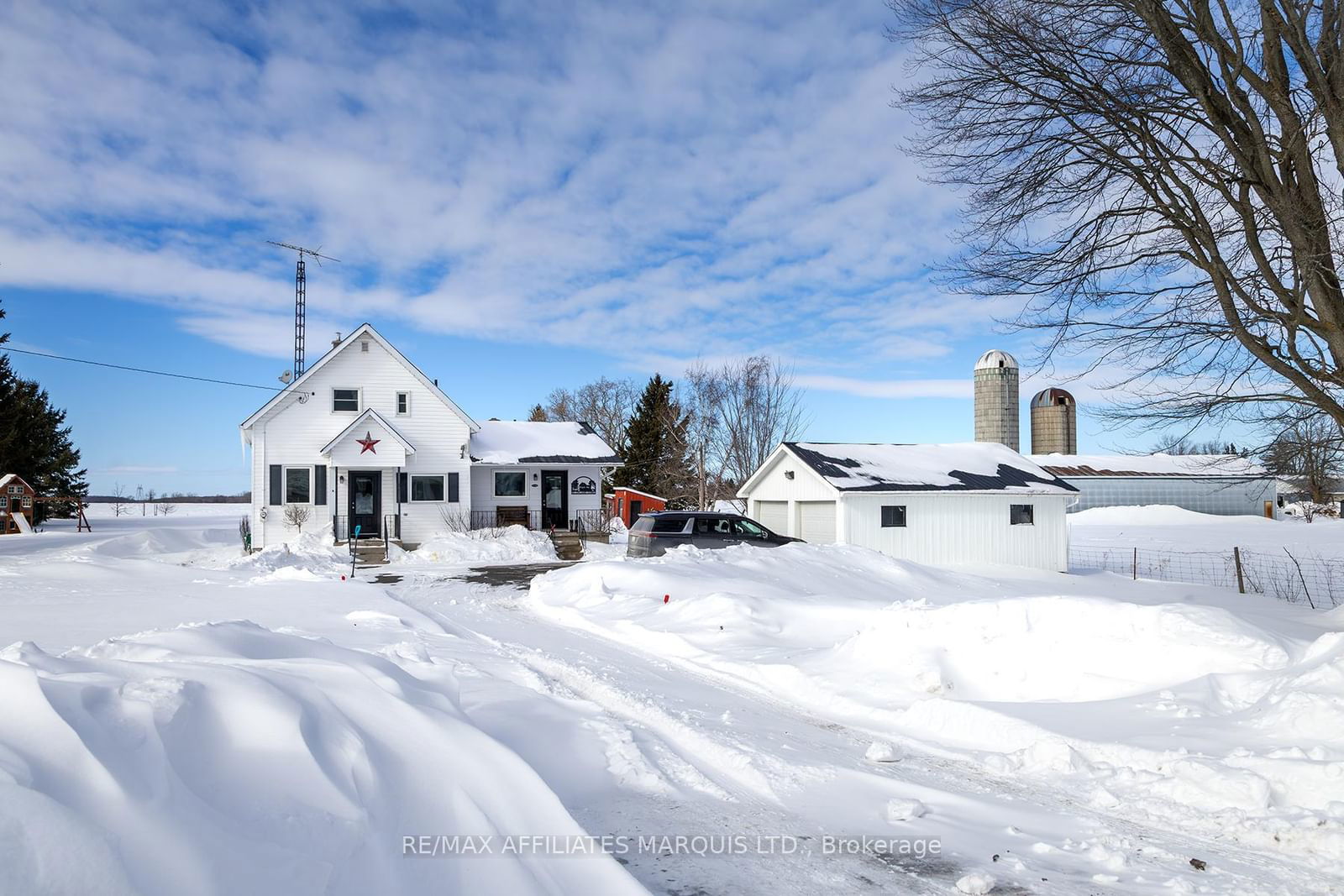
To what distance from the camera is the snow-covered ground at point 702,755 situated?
335cm

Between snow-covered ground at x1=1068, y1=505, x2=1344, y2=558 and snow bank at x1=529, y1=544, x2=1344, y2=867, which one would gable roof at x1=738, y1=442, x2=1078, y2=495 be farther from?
snow bank at x1=529, y1=544, x2=1344, y2=867

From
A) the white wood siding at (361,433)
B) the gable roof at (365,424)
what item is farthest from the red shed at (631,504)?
A: the gable roof at (365,424)

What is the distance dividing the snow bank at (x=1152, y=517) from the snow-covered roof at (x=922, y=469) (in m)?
26.0

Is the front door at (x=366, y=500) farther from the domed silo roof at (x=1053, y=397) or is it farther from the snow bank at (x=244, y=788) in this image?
the domed silo roof at (x=1053, y=397)

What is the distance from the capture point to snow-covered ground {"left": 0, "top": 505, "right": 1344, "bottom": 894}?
335cm

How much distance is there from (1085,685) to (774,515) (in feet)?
72.9

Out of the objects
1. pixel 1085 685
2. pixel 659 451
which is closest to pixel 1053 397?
pixel 659 451

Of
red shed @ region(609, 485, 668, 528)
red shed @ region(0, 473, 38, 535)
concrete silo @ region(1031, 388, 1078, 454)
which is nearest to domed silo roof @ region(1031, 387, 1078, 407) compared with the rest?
concrete silo @ region(1031, 388, 1078, 454)

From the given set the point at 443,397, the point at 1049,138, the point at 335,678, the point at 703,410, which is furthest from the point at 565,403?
the point at 335,678

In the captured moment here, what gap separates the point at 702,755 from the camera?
19.8ft

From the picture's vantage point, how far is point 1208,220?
11.3 meters

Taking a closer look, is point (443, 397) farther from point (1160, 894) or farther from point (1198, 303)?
point (1160, 894)

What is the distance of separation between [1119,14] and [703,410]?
38210 mm

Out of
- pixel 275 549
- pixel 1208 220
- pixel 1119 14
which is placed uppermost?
pixel 1119 14
